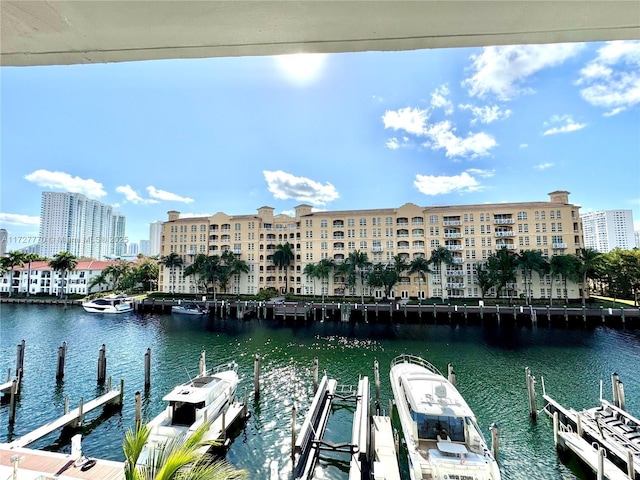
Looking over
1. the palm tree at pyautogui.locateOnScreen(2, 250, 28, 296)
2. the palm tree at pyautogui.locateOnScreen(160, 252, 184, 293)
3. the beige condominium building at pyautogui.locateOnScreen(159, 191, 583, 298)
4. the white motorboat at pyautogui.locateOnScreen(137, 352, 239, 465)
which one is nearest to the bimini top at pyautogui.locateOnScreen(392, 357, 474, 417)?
the white motorboat at pyautogui.locateOnScreen(137, 352, 239, 465)

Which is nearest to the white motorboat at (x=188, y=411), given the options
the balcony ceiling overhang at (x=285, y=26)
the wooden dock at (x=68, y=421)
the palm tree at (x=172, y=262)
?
the wooden dock at (x=68, y=421)

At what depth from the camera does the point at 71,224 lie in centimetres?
9444

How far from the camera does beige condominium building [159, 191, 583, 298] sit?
52656 mm

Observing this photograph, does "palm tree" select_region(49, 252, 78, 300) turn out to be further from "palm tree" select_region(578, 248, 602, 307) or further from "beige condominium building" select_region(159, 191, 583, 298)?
"palm tree" select_region(578, 248, 602, 307)

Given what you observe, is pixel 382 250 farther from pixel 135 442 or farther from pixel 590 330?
pixel 135 442

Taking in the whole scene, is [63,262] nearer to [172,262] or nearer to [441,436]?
[172,262]

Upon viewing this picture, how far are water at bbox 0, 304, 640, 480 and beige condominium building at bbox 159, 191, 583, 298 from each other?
17.6m

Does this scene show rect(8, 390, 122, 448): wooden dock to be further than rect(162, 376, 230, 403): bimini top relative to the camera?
No

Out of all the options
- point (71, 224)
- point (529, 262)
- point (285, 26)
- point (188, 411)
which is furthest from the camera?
point (71, 224)

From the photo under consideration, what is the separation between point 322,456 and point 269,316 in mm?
34678

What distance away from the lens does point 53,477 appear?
32.4 feet

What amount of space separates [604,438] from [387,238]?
46353mm

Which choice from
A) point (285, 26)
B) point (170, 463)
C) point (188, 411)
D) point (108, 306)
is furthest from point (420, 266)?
point (285, 26)

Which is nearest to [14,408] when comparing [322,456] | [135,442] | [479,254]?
[322,456]
